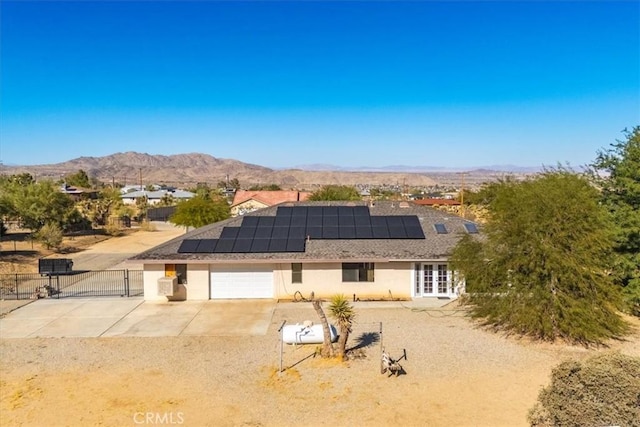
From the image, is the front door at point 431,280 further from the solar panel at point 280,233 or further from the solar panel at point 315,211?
the solar panel at point 315,211

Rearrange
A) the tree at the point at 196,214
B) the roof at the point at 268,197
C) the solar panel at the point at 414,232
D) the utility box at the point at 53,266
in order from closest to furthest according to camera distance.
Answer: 1. the solar panel at the point at 414,232
2. the utility box at the point at 53,266
3. the tree at the point at 196,214
4. the roof at the point at 268,197

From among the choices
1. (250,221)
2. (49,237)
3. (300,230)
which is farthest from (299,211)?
(49,237)

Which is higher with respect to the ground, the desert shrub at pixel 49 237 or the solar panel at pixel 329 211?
the solar panel at pixel 329 211

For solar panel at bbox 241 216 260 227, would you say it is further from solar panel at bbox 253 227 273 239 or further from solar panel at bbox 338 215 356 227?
solar panel at bbox 338 215 356 227

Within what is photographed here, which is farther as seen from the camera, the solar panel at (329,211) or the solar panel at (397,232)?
the solar panel at (329,211)

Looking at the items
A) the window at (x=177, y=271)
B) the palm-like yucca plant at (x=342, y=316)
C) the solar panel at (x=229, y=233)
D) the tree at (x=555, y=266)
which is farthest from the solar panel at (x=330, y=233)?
the palm-like yucca plant at (x=342, y=316)
